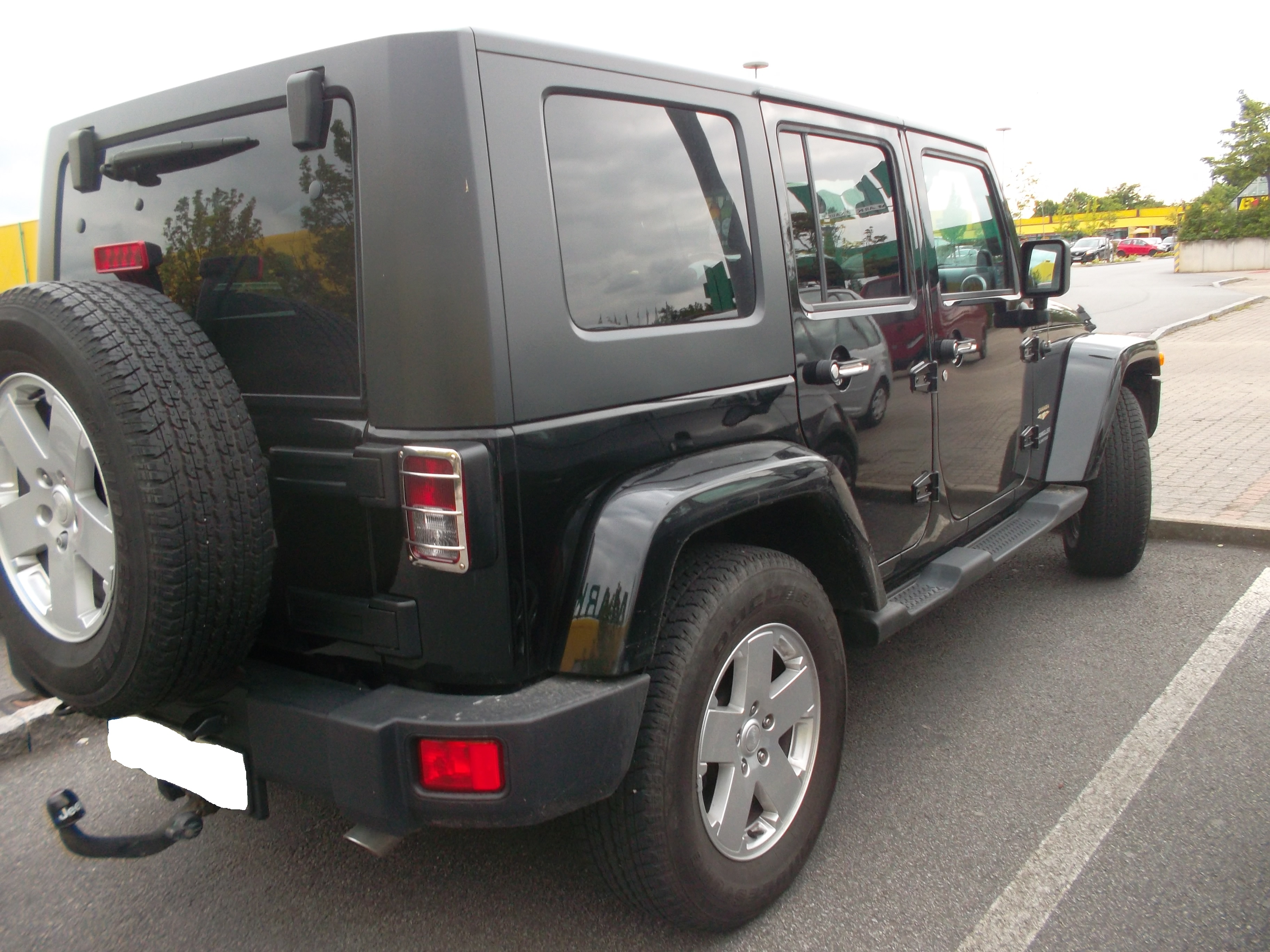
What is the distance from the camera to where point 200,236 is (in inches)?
84.0

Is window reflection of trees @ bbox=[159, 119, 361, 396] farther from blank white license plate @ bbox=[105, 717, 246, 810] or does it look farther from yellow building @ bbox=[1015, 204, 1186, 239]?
yellow building @ bbox=[1015, 204, 1186, 239]

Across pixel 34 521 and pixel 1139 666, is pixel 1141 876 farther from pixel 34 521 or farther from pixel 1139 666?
pixel 34 521

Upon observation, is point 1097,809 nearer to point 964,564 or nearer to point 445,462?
point 964,564

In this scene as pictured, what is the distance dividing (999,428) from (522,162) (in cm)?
246

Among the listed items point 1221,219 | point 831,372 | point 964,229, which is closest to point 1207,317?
point 964,229

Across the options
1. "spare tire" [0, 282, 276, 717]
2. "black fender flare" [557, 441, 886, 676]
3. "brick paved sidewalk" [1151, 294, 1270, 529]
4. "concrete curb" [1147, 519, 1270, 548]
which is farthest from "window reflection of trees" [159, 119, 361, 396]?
"brick paved sidewalk" [1151, 294, 1270, 529]

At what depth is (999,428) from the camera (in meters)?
3.70

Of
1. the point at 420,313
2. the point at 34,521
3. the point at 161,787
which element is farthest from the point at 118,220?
the point at 161,787

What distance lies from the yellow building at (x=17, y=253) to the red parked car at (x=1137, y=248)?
208 feet

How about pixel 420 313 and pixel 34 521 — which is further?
pixel 34 521

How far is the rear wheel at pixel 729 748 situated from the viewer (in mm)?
1996

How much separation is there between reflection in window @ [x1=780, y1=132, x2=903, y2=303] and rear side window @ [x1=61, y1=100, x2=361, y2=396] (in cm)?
121

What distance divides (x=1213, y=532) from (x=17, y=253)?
8.35 meters

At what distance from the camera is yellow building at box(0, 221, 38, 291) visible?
5.91 meters
